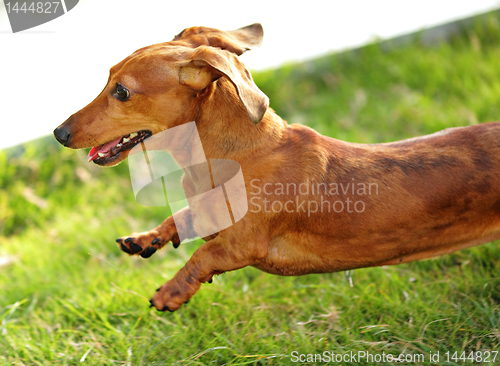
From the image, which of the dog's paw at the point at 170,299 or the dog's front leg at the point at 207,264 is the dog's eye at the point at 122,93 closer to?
the dog's front leg at the point at 207,264

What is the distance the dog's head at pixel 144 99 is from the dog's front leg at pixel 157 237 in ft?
1.42

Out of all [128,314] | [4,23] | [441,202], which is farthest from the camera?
[4,23]

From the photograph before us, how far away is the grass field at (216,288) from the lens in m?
2.58

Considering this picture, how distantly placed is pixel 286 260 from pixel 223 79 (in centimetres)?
91

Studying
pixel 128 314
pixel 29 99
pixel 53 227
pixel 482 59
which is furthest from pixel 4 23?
pixel 482 59

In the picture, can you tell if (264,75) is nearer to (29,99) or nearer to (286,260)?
(29,99)

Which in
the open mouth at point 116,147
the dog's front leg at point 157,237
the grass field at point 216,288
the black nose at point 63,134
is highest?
the black nose at point 63,134

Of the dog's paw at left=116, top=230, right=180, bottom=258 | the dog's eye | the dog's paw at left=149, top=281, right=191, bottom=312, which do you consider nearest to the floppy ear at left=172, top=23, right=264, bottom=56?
the dog's eye

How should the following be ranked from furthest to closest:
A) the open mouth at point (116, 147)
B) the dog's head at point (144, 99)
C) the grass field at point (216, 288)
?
the grass field at point (216, 288) < the open mouth at point (116, 147) < the dog's head at point (144, 99)

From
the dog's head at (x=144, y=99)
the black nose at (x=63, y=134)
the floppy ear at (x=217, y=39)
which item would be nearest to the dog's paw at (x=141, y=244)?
the dog's head at (x=144, y=99)

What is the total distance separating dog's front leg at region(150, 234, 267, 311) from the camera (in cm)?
223

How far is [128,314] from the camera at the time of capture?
2.97m

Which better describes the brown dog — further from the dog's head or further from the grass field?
the grass field

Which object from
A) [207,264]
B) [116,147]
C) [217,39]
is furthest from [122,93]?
[207,264]
